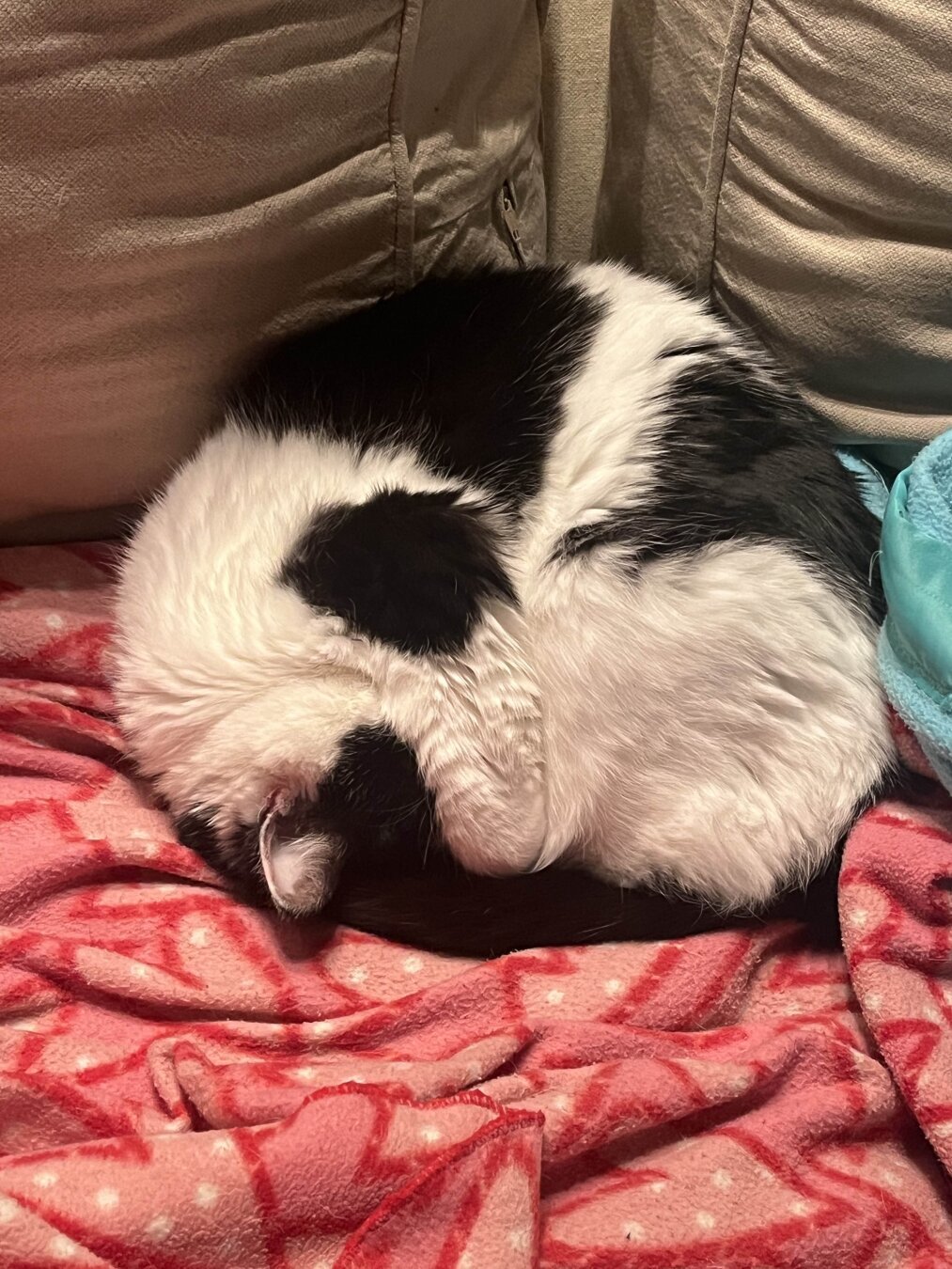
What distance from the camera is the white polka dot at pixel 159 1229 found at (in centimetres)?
70

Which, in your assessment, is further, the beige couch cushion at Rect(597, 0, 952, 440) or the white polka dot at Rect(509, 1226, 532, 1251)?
the beige couch cushion at Rect(597, 0, 952, 440)

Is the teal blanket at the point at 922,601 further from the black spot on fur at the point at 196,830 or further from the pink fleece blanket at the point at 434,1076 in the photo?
the black spot on fur at the point at 196,830

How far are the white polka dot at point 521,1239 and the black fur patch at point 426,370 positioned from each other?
657 millimetres

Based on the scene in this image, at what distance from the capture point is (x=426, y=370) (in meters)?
1.03

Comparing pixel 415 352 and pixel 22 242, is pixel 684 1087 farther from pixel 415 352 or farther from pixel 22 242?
pixel 22 242

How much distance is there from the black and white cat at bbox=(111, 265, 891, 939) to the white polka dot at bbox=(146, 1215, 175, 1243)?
269mm

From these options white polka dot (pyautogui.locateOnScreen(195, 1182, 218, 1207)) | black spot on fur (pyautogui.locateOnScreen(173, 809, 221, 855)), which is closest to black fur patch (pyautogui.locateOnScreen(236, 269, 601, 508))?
black spot on fur (pyautogui.locateOnScreen(173, 809, 221, 855))

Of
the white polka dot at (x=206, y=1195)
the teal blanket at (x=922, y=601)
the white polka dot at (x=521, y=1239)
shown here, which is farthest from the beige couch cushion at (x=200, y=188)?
the white polka dot at (x=521, y=1239)

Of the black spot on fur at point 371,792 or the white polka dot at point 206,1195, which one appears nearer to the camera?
the white polka dot at point 206,1195

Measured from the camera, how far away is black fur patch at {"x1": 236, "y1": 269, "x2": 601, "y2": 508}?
102cm

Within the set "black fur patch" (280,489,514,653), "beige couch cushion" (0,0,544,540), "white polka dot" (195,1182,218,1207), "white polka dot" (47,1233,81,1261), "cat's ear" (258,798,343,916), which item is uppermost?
"beige couch cushion" (0,0,544,540)

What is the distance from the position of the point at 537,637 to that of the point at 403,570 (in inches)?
5.5

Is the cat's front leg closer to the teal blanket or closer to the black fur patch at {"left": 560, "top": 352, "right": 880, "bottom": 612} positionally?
the black fur patch at {"left": 560, "top": 352, "right": 880, "bottom": 612}

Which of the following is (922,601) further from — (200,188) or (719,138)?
(200,188)
